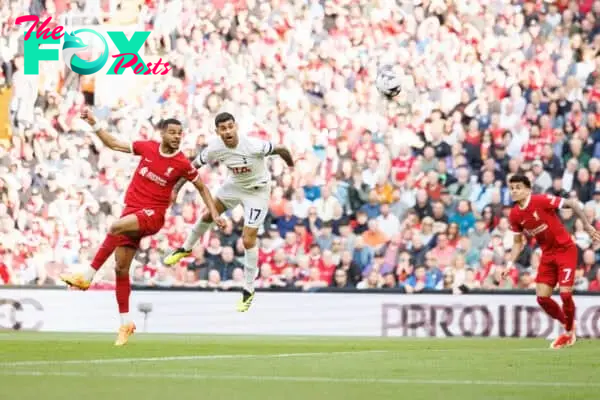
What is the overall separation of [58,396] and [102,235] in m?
12.9

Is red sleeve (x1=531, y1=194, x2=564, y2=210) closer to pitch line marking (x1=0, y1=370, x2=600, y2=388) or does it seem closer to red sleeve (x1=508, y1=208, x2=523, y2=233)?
red sleeve (x1=508, y1=208, x2=523, y2=233)

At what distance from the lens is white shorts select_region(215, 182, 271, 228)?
16281 mm

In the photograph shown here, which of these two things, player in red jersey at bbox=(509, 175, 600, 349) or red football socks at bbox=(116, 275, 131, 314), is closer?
red football socks at bbox=(116, 275, 131, 314)

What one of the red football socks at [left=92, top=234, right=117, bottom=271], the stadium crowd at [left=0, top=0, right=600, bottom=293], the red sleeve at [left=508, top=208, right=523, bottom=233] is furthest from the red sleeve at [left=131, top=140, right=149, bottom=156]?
the stadium crowd at [left=0, top=0, right=600, bottom=293]

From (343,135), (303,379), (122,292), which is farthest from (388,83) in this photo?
(303,379)

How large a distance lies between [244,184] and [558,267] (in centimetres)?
392

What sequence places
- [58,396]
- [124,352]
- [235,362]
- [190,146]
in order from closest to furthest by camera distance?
[58,396] → [235,362] → [124,352] → [190,146]

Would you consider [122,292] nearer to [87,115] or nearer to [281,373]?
[87,115]

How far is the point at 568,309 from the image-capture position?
645 inches

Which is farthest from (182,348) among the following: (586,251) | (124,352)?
(586,251)

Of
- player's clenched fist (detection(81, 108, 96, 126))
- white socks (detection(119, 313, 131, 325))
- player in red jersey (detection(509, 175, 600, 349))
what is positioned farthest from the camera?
player in red jersey (detection(509, 175, 600, 349))

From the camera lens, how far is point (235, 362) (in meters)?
12.3

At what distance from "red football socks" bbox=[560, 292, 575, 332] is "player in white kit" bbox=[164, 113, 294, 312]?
3687mm

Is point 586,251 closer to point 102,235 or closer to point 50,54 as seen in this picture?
point 102,235
